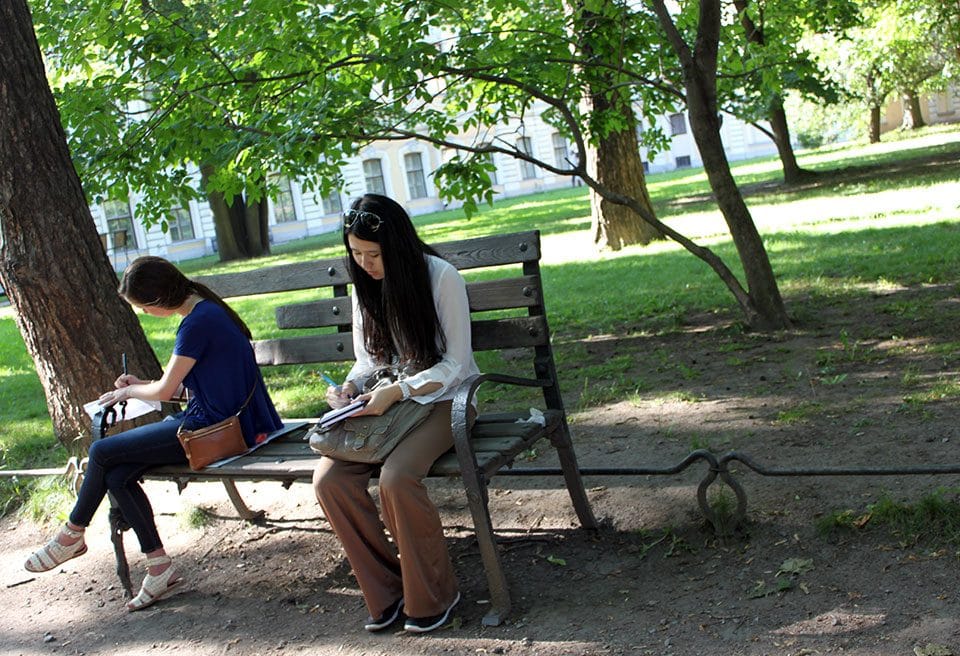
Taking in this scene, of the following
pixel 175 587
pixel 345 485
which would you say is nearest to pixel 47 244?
pixel 175 587

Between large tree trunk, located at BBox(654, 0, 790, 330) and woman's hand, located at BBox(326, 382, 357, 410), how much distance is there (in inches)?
142

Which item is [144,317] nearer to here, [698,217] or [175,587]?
[698,217]

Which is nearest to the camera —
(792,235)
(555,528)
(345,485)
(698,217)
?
(345,485)

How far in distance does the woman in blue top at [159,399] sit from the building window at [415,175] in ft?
153

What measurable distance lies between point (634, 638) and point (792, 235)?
32.1ft

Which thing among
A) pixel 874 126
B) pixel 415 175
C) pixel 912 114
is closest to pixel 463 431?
pixel 874 126

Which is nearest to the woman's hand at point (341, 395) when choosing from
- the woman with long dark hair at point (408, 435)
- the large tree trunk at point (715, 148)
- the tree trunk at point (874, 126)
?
the woman with long dark hair at point (408, 435)

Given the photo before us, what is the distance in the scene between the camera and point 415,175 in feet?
167

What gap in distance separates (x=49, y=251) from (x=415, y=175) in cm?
4585

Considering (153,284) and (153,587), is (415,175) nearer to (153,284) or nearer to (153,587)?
(153,284)

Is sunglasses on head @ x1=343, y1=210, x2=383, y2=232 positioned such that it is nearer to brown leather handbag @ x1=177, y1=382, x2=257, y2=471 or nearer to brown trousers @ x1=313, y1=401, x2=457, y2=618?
brown trousers @ x1=313, y1=401, x2=457, y2=618

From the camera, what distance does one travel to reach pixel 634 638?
315 centimetres

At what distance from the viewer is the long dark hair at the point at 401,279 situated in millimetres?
3557

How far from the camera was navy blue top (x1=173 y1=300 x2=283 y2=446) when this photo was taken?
158 inches
